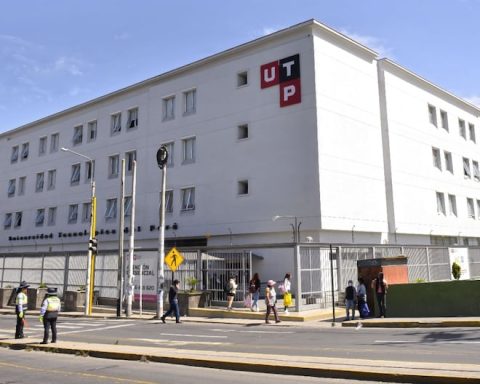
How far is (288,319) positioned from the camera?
21.1m

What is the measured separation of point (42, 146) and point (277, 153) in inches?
1131

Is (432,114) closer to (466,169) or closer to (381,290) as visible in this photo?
(466,169)

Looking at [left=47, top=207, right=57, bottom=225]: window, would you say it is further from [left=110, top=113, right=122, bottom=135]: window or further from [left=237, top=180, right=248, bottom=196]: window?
[left=237, top=180, right=248, bottom=196]: window

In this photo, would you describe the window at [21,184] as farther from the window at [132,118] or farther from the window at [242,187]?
the window at [242,187]

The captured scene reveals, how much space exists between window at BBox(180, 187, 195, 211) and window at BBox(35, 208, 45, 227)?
1796 cm

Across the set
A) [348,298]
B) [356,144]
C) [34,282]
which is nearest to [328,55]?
[356,144]

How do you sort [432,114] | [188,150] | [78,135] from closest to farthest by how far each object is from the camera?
1. [188,150]
2. [432,114]
3. [78,135]

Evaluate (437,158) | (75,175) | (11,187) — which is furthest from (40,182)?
(437,158)

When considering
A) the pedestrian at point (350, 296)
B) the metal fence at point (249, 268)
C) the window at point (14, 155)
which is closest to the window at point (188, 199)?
the metal fence at point (249, 268)

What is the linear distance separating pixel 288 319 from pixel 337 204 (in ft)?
40.0

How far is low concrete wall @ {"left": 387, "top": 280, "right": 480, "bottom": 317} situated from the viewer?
18.4m

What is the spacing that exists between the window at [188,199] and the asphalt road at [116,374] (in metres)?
24.6

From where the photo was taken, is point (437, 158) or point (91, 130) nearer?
point (437, 158)

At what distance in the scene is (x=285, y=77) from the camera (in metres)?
32.9
